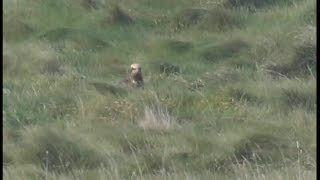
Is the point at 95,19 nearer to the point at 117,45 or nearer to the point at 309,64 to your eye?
the point at 117,45

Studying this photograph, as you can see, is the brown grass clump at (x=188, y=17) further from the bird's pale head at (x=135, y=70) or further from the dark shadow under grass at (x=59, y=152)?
the dark shadow under grass at (x=59, y=152)

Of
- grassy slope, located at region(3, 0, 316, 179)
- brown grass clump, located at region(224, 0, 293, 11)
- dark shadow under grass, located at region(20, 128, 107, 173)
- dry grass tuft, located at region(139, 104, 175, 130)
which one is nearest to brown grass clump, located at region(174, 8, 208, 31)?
grassy slope, located at region(3, 0, 316, 179)

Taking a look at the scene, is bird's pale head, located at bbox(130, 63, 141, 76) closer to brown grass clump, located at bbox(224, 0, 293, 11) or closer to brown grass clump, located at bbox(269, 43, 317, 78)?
brown grass clump, located at bbox(269, 43, 317, 78)

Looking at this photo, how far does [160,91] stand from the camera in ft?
27.4

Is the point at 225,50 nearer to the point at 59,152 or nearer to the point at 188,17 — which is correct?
the point at 188,17

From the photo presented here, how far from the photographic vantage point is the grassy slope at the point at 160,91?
5945 mm

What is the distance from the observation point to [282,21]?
10.4 m

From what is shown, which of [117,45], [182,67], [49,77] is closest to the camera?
[49,77]

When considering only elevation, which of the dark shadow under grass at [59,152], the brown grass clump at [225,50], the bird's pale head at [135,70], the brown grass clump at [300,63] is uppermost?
the dark shadow under grass at [59,152]

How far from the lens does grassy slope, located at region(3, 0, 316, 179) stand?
19.5 ft

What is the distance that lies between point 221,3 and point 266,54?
6.30 ft

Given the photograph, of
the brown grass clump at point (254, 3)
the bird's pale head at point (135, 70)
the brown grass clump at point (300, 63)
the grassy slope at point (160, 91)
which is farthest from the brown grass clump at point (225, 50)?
the brown grass clump at point (254, 3)

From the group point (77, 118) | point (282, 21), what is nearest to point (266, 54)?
point (282, 21)

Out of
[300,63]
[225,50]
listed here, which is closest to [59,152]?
[300,63]
